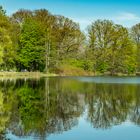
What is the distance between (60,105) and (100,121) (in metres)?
6.86

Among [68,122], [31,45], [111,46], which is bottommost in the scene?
[68,122]

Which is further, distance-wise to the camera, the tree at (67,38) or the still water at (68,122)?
the tree at (67,38)

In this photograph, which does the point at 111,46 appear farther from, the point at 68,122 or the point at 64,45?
the point at 68,122

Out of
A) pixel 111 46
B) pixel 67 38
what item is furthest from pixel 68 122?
pixel 111 46

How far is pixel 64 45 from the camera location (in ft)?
301

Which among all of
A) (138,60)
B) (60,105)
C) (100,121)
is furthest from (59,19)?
(100,121)

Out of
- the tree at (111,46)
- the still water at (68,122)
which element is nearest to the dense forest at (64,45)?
the tree at (111,46)

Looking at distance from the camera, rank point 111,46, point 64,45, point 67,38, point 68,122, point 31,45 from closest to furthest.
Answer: point 68,122, point 31,45, point 64,45, point 67,38, point 111,46

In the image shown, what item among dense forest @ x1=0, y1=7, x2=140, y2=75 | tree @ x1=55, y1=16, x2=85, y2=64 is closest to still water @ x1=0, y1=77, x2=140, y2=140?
dense forest @ x1=0, y1=7, x2=140, y2=75

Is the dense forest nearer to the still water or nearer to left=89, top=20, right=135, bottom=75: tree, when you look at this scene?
left=89, top=20, right=135, bottom=75: tree

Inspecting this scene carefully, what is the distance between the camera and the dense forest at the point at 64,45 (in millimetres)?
78750

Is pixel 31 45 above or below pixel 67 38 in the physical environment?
below

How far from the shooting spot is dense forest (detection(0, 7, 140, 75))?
78.8 metres

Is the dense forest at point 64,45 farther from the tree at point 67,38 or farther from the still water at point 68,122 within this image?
the still water at point 68,122
